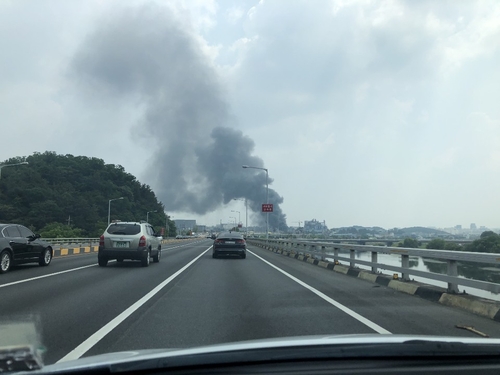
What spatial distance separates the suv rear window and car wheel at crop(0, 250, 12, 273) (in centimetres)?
370

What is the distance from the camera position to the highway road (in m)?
6.67

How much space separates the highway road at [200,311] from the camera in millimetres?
6668

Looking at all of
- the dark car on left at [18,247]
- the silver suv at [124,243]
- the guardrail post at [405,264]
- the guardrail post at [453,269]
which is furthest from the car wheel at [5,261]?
the guardrail post at [453,269]

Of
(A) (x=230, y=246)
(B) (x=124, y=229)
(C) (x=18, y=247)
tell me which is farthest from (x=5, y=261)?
(A) (x=230, y=246)

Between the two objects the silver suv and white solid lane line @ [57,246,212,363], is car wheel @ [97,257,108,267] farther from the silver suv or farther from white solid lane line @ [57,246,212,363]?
white solid lane line @ [57,246,212,363]

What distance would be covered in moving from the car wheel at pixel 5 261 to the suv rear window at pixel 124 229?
3.70m

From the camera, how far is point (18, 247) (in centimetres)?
1625

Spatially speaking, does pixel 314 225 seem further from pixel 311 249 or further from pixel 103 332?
pixel 103 332

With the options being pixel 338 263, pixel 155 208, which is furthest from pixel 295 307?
pixel 155 208

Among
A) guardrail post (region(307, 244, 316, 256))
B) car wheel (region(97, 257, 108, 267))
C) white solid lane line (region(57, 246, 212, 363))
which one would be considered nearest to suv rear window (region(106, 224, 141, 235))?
car wheel (region(97, 257, 108, 267))

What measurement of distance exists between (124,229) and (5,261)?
14.4 feet

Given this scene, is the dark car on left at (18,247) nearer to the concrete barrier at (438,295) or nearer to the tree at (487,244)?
the concrete barrier at (438,295)

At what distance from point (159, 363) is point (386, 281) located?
36.3ft

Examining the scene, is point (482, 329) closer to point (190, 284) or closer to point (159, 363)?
point (159, 363)
